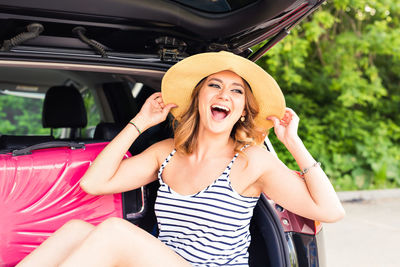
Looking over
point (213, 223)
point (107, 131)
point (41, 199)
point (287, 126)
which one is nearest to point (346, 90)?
point (107, 131)

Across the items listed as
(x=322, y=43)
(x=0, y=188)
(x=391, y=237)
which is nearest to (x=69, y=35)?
(x=0, y=188)

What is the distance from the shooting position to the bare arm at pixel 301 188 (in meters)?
1.81

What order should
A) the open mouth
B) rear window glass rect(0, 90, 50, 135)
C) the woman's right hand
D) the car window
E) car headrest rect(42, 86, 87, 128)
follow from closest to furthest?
1. the open mouth
2. the woman's right hand
3. car headrest rect(42, 86, 87, 128)
4. the car window
5. rear window glass rect(0, 90, 50, 135)

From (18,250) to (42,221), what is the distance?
0.52 feet

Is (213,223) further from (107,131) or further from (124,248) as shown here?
(107,131)

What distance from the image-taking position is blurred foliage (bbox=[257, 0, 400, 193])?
19.1ft

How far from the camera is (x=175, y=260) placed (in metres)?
1.78

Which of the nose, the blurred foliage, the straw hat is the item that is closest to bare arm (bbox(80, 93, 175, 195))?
the straw hat

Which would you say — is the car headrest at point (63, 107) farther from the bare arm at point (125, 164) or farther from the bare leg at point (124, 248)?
the bare leg at point (124, 248)

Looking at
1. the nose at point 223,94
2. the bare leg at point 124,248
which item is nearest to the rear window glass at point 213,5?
the nose at point 223,94

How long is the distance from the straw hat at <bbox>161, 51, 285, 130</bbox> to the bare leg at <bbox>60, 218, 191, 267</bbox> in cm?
69

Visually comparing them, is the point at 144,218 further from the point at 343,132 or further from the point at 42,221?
the point at 343,132

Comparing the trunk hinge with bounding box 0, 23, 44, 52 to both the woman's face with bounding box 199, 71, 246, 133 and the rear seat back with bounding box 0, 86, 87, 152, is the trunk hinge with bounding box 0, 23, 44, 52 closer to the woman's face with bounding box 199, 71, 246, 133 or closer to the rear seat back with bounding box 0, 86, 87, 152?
the woman's face with bounding box 199, 71, 246, 133

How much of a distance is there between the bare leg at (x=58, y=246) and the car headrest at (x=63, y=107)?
4.16 feet
